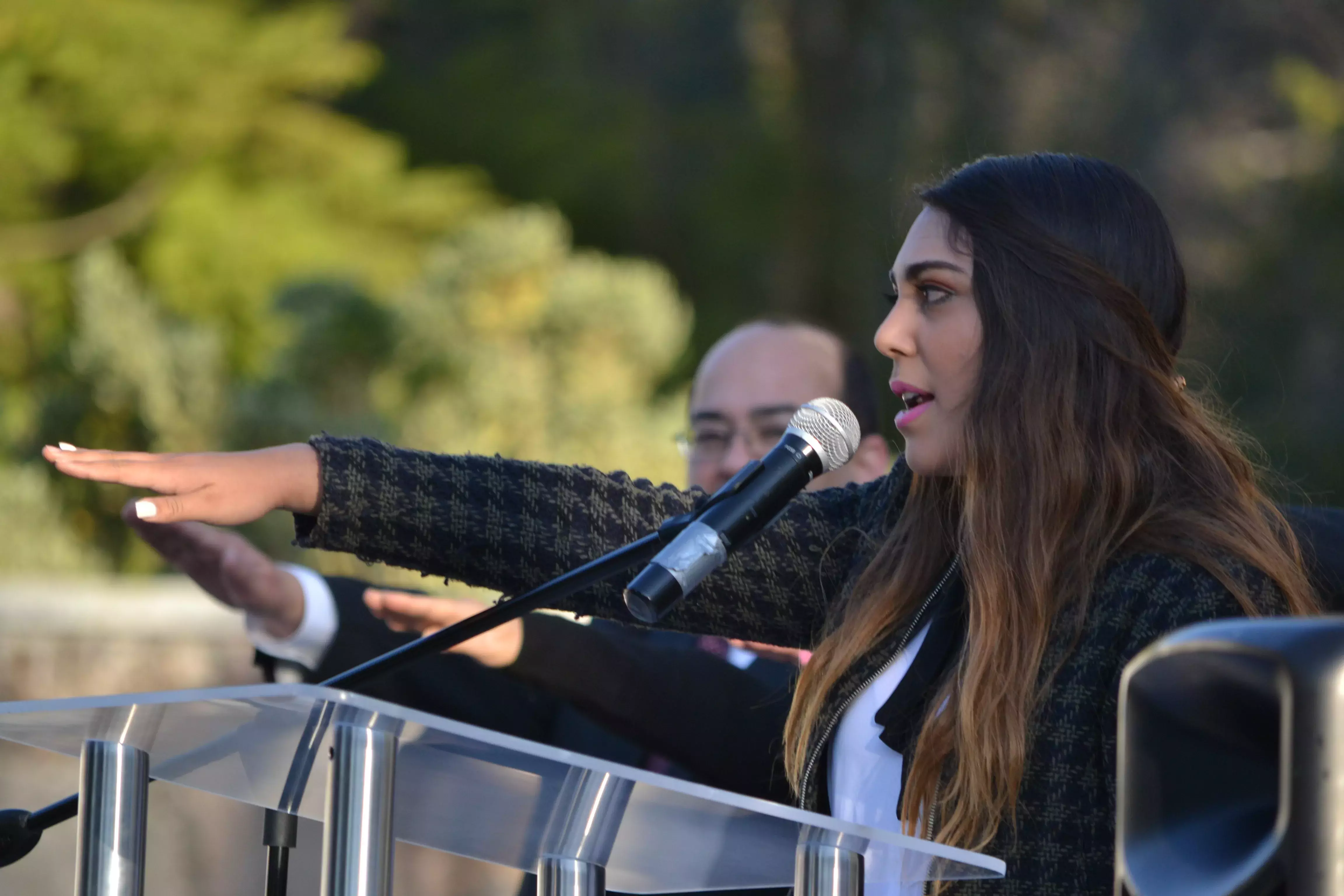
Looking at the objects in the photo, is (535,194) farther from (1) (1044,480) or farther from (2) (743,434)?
(1) (1044,480)

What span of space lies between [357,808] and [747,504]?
507 millimetres

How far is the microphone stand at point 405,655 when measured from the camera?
1374mm

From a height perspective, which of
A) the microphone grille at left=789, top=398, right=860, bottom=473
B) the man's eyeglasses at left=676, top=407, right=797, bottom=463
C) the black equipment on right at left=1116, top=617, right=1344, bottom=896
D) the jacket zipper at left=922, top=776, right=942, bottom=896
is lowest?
the black equipment on right at left=1116, top=617, right=1344, bottom=896

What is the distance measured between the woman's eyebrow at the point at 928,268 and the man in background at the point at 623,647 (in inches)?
13.4

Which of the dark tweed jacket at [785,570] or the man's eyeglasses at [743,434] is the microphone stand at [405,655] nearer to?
the dark tweed jacket at [785,570]

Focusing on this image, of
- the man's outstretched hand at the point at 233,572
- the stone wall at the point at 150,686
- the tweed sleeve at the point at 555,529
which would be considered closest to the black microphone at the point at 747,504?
the tweed sleeve at the point at 555,529

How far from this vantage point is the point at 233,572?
2252 millimetres

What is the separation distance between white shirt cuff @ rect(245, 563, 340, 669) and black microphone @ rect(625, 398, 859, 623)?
1244mm

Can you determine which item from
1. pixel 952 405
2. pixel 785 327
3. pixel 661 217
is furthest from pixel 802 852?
pixel 661 217

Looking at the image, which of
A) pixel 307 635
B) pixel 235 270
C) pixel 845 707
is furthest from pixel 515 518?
pixel 235 270

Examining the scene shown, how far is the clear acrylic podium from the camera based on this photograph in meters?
0.97

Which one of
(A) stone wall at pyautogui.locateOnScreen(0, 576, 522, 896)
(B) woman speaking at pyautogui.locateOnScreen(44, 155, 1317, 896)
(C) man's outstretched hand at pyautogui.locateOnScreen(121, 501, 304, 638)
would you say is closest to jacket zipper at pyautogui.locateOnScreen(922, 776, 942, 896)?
(B) woman speaking at pyautogui.locateOnScreen(44, 155, 1317, 896)

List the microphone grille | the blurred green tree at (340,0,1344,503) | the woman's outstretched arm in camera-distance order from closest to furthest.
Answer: the microphone grille, the woman's outstretched arm, the blurred green tree at (340,0,1344,503)

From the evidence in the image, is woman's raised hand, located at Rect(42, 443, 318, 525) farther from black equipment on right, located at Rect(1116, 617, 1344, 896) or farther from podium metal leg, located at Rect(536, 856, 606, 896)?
black equipment on right, located at Rect(1116, 617, 1344, 896)
